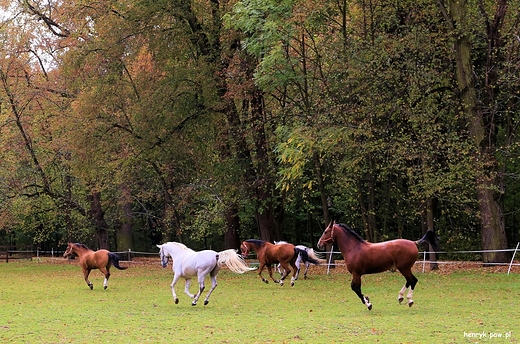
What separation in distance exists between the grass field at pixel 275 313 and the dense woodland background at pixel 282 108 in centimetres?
419

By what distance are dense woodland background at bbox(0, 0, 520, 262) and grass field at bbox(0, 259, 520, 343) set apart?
419cm

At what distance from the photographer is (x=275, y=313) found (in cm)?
1370

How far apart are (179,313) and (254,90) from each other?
13.6 metres

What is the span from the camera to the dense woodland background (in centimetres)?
2212

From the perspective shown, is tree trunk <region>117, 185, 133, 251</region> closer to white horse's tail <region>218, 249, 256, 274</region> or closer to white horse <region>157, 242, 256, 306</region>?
white horse <region>157, 242, 256, 306</region>

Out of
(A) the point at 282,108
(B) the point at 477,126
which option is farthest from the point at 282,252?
(B) the point at 477,126

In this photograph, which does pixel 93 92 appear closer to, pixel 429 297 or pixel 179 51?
pixel 179 51

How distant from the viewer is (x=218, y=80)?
2669 centimetres

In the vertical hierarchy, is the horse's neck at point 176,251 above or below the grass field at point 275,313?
above

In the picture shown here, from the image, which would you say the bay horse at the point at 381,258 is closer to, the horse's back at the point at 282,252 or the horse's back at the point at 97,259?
the horse's back at the point at 282,252

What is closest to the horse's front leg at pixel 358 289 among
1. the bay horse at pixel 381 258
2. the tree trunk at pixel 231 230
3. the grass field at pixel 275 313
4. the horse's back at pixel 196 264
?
the bay horse at pixel 381 258

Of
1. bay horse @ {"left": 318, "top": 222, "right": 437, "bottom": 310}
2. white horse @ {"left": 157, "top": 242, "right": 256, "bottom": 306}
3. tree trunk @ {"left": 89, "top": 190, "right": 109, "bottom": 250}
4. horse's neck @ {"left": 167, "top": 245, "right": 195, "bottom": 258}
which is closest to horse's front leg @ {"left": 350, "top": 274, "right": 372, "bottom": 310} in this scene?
bay horse @ {"left": 318, "top": 222, "right": 437, "bottom": 310}

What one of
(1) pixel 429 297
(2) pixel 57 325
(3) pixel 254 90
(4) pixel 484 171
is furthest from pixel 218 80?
(2) pixel 57 325

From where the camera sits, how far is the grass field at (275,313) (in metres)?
10.4
